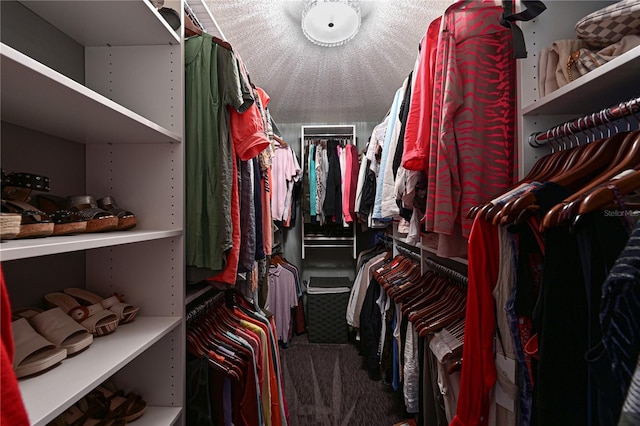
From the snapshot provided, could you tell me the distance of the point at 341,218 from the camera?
10.4 ft

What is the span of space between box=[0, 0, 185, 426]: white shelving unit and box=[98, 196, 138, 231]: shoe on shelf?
0.15ft

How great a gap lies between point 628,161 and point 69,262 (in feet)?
4.63

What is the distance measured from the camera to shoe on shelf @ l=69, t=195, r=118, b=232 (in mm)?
809

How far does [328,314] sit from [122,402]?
7.52ft

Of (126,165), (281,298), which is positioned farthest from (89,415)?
(281,298)

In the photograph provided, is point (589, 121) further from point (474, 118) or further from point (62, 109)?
point (62, 109)

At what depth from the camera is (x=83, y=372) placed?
0.67 metres

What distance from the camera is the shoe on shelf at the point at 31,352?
2.10 feet

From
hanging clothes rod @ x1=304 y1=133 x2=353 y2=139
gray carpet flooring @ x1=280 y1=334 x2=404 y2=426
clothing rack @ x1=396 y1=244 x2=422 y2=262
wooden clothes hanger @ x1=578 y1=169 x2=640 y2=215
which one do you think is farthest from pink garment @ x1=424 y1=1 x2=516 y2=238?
hanging clothes rod @ x1=304 y1=133 x2=353 y2=139

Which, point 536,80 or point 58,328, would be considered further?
point 536,80

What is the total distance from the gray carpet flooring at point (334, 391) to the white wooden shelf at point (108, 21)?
2.09 m

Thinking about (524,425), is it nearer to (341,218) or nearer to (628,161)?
(628,161)

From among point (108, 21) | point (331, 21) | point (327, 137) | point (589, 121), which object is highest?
point (331, 21)

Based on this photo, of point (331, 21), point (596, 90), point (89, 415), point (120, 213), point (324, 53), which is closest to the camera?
point (596, 90)
